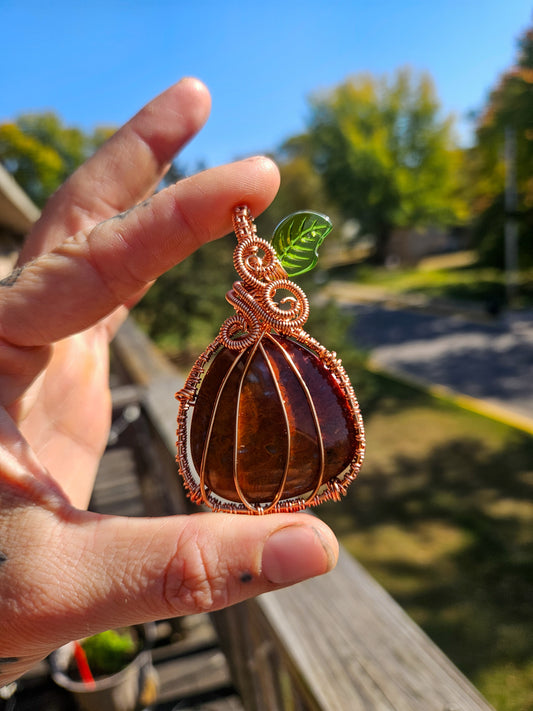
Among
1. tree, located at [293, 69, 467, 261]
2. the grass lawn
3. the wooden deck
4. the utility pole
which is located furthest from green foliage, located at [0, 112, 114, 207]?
the wooden deck

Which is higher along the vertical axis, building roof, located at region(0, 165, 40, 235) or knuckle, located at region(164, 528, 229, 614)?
building roof, located at region(0, 165, 40, 235)

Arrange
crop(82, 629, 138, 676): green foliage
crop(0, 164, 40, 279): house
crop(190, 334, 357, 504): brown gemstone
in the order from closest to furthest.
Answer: crop(190, 334, 357, 504): brown gemstone → crop(82, 629, 138, 676): green foliage → crop(0, 164, 40, 279): house

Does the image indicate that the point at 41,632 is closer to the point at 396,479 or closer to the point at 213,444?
the point at 213,444

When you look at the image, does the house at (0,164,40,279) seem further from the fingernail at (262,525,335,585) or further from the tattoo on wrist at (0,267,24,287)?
the fingernail at (262,525,335,585)

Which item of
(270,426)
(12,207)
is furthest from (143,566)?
(12,207)

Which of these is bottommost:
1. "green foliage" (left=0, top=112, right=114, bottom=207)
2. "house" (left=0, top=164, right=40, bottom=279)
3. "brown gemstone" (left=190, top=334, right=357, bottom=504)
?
"brown gemstone" (left=190, top=334, right=357, bottom=504)

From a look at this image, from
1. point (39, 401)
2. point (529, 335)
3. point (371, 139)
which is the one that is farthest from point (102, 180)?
point (371, 139)
